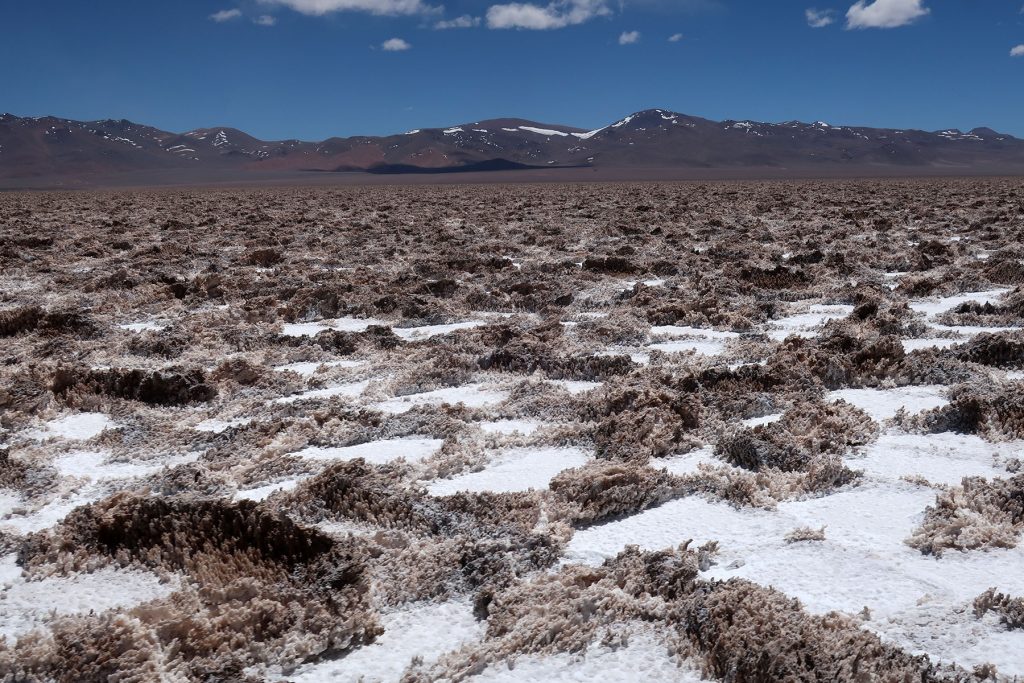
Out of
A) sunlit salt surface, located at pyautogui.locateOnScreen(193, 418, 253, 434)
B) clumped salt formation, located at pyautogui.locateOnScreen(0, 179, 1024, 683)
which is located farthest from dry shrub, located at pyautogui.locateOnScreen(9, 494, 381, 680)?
sunlit salt surface, located at pyautogui.locateOnScreen(193, 418, 253, 434)

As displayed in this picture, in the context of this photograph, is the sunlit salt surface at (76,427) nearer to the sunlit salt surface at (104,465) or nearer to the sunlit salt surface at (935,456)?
the sunlit salt surface at (104,465)

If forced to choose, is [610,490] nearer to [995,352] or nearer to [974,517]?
[974,517]

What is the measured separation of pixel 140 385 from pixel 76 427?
520 millimetres

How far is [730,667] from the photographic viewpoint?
2.03 m

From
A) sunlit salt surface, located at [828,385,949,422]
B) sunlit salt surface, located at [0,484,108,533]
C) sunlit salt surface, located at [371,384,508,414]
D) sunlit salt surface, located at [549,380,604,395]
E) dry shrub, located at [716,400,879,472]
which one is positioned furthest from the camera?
sunlit salt surface, located at [549,380,604,395]

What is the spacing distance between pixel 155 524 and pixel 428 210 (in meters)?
20.3

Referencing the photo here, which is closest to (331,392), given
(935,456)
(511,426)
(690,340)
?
(511,426)

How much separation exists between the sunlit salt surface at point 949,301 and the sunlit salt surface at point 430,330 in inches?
152

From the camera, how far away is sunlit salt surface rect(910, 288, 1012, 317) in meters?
6.83

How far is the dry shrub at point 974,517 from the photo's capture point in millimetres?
2588

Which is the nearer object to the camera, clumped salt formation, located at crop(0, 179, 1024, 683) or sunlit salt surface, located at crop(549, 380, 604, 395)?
clumped salt formation, located at crop(0, 179, 1024, 683)

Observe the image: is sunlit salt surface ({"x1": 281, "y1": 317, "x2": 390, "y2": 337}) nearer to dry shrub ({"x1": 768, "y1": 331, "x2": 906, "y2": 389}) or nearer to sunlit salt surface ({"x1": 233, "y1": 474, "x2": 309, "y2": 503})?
sunlit salt surface ({"x1": 233, "y1": 474, "x2": 309, "y2": 503})

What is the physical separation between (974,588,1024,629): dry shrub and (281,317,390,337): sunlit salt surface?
4.81 meters

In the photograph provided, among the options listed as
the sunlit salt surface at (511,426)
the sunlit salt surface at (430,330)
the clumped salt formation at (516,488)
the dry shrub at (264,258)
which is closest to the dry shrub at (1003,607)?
the clumped salt formation at (516,488)
